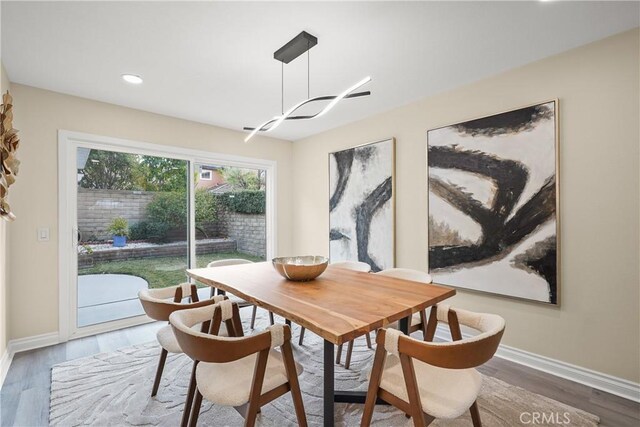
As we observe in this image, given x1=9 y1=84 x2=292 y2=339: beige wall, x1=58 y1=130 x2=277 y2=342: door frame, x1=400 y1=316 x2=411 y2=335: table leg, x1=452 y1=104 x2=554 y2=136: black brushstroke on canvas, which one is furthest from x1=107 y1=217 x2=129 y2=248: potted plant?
x1=452 y1=104 x2=554 y2=136: black brushstroke on canvas

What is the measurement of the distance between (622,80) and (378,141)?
1968 mm

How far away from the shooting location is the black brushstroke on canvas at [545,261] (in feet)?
7.16

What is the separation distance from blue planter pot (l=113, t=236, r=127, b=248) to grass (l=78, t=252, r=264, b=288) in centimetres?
18

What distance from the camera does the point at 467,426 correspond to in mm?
1670

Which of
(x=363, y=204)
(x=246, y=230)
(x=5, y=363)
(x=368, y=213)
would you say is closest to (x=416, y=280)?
(x=368, y=213)

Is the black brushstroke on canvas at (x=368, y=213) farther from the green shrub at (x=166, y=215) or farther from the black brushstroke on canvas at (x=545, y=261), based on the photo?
the green shrub at (x=166, y=215)

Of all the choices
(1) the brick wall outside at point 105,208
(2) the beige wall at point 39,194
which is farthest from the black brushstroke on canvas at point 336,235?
(2) the beige wall at point 39,194

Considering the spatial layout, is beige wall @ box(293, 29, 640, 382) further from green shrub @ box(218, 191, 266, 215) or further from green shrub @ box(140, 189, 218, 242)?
green shrub @ box(140, 189, 218, 242)

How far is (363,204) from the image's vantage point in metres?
3.59

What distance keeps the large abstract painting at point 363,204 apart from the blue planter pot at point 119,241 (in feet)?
7.96

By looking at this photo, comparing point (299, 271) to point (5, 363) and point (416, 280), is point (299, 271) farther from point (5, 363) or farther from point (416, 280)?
point (5, 363)

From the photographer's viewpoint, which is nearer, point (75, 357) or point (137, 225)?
point (75, 357)

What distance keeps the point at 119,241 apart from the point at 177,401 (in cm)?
206

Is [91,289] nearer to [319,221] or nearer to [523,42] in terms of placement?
[319,221]
